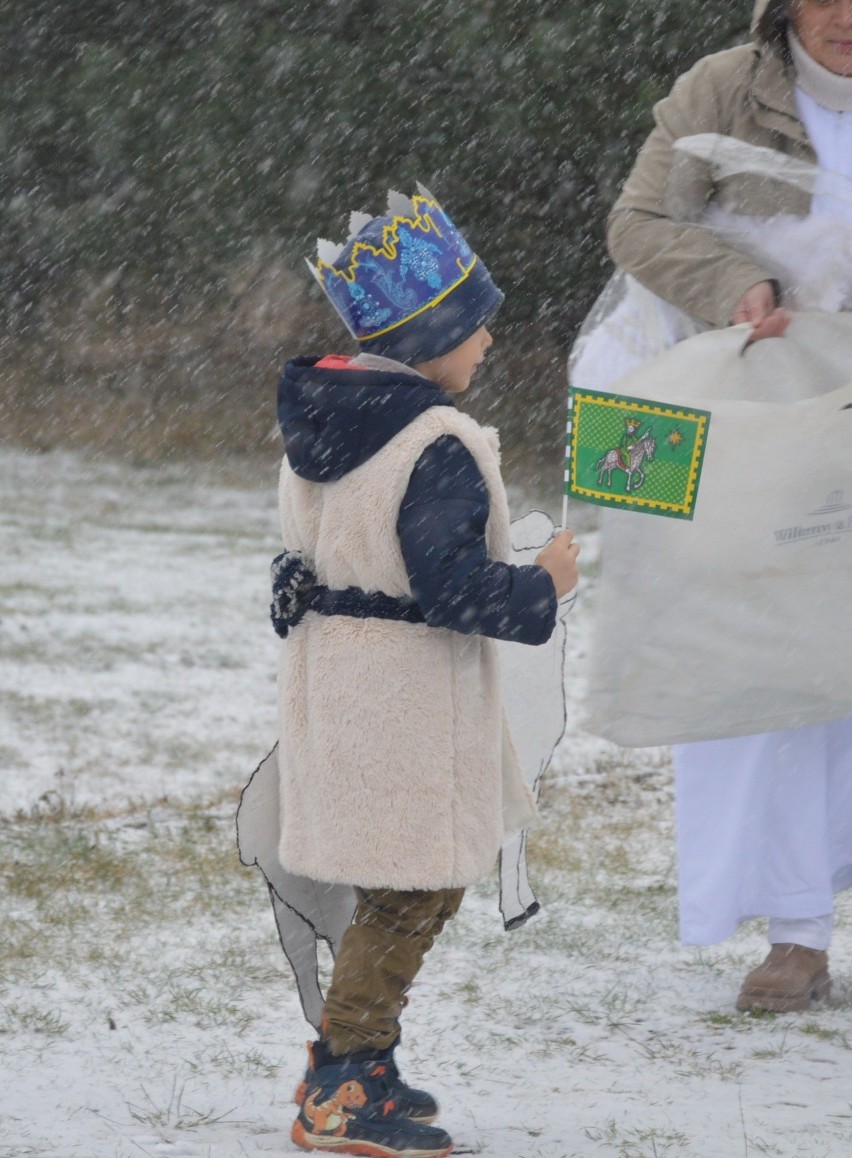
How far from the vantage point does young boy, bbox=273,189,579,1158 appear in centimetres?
230

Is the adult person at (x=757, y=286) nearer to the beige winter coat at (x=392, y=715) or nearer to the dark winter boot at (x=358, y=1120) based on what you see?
the beige winter coat at (x=392, y=715)

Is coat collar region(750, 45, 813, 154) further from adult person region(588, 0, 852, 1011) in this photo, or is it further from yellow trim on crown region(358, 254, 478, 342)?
yellow trim on crown region(358, 254, 478, 342)

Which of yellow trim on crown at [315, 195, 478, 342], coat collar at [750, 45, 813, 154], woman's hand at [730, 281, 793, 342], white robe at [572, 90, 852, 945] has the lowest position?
white robe at [572, 90, 852, 945]

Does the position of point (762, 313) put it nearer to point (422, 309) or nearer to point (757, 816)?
point (422, 309)

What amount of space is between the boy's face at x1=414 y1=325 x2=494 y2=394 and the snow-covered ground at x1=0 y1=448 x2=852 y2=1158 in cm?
119

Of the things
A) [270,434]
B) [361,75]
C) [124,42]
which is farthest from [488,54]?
[270,434]

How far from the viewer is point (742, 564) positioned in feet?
A: 9.23

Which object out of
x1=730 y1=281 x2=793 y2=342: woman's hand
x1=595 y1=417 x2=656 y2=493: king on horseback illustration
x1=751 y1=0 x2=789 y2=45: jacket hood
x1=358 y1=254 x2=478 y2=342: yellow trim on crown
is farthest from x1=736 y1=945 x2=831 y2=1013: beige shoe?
x1=751 y1=0 x2=789 y2=45: jacket hood

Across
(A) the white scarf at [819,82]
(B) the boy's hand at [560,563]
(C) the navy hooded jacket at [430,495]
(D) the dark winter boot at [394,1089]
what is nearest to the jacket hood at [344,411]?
(C) the navy hooded jacket at [430,495]

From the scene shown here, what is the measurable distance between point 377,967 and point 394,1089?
0.21 metres

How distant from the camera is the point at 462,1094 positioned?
2701 millimetres

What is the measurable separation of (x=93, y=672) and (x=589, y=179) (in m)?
6.95

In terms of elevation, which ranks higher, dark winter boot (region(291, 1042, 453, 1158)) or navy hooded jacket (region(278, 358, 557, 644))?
navy hooded jacket (region(278, 358, 557, 644))

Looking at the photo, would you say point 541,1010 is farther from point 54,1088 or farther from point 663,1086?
point 54,1088
